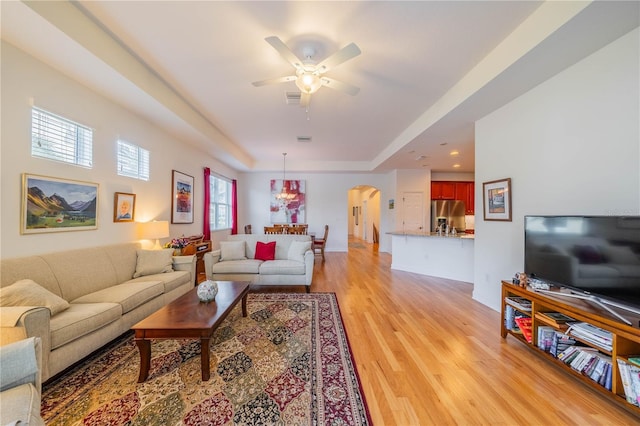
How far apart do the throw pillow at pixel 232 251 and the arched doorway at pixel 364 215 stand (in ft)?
18.5

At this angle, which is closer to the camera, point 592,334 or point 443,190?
point 592,334

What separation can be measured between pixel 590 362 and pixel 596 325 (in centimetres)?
32

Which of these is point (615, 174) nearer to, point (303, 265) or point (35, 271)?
point (303, 265)

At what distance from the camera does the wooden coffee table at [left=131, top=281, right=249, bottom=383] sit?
1831mm

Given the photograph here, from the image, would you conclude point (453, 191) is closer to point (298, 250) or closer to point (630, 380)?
point (298, 250)

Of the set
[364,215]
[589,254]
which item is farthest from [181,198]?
[364,215]

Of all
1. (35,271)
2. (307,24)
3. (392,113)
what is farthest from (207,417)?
(392,113)

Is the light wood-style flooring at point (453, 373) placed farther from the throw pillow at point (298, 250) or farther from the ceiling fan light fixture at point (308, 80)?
the ceiling fan light fixture at point (308, 80)

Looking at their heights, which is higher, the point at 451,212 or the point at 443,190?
the point at 443,190

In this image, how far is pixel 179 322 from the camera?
1.94 m

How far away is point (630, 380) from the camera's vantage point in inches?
59.8

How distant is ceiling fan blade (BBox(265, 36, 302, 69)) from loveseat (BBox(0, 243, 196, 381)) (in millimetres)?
2574

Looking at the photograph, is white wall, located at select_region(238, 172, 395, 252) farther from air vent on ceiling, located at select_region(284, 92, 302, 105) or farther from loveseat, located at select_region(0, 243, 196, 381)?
loveseat, located at select_region(0, 243, 196, 381)

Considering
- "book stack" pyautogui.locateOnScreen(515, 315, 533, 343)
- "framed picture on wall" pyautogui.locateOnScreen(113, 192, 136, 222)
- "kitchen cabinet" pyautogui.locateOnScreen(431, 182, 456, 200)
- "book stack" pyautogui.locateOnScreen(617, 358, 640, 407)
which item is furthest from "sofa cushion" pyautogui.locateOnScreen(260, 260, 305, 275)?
"kitchen cabinet" pyautogui.locateOnScreen(431, 182, 456, 200)
